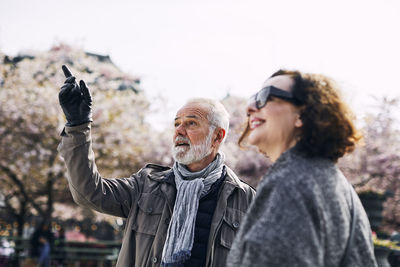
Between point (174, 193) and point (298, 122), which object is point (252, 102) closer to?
point (298, 122)

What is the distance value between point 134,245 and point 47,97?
1383cm

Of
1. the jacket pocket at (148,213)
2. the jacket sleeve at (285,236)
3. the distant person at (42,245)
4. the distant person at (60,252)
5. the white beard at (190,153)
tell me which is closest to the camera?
the jacket sleeve at (285,236)

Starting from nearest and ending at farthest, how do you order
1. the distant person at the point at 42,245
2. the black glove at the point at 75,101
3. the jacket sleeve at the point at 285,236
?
the jacket sleeve at the point at 285,236
the black glove at the point at 75,101
the distant person at the point at 42,245

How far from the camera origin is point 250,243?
4.66 ft

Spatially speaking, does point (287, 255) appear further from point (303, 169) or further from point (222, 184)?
point (222, 184)

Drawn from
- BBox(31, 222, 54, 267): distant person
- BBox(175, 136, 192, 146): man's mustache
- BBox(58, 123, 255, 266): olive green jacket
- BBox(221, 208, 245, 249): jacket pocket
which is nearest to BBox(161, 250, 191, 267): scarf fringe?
BBox(58, 123, 255, 266): olive green jacket

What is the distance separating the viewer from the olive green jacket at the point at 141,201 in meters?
2.73

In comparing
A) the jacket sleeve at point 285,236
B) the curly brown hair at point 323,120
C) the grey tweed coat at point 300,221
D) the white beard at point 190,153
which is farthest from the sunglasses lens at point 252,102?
the white beard at point 190,153

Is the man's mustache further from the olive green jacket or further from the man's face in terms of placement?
the olive green jacket

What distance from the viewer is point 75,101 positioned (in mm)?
2686

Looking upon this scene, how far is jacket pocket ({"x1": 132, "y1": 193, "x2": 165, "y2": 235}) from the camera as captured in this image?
2928mm

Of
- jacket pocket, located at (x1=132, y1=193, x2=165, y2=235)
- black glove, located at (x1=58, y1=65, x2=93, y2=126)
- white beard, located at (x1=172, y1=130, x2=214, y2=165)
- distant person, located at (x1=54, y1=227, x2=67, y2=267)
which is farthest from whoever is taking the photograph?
distant person, located at (x1=54, y1=227, x2=67, y2=267)

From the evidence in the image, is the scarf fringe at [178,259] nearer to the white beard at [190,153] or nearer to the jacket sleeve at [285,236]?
the white beard at [190,153]

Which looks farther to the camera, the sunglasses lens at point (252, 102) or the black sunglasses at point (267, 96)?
the sunglasses lens at point (252, 102)
